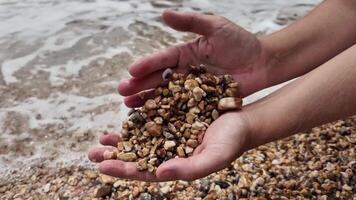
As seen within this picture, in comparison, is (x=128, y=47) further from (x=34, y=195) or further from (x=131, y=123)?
(x=131, y=123)

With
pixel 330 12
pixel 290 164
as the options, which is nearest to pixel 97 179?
pixel 290 164

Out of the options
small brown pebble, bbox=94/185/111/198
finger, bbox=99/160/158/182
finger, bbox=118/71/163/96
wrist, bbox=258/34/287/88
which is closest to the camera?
finger, bbox=99/160/158/182

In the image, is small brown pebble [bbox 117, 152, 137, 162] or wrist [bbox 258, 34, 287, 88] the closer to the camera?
small brown pebble [bbox 117, 152, 137, 162]

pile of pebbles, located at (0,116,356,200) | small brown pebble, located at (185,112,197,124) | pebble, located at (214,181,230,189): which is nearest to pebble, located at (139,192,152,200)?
pile of pebbles, located at (0,116,356,200)

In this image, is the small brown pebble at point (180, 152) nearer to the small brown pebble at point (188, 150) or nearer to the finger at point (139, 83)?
the small brown pebble at point (188, 150)

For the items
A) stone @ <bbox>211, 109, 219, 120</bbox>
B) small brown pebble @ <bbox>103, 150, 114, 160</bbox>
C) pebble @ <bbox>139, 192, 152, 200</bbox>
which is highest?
stone @ <bbox>211, 109, 219, 120</bbox>

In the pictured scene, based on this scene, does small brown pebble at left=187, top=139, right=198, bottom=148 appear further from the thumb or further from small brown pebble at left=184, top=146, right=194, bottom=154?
the thumb

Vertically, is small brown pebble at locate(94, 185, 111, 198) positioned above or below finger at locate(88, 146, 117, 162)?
below

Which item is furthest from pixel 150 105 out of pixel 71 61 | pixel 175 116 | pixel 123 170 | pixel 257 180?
pixel 71 61
